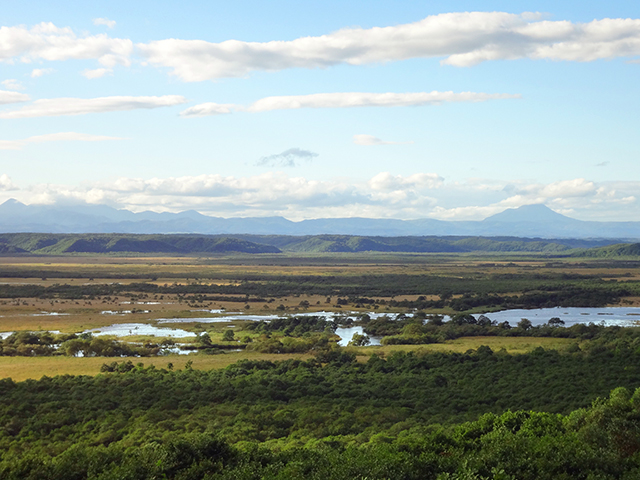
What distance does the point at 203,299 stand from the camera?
105688mm

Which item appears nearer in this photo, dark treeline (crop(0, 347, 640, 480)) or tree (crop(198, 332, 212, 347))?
dark treeline (crop(0, 347, 640, 480))

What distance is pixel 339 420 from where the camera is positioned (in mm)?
35531

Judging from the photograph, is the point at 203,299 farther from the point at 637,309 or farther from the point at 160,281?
the point at 637,309

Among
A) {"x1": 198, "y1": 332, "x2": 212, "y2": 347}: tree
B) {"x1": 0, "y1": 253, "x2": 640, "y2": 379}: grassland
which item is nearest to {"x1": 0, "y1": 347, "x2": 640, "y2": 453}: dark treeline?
{"x1": 0, "y1": 253, "x2": 640, "y2": 379}: grassland

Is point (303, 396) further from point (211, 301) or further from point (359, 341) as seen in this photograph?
point (211, 301)

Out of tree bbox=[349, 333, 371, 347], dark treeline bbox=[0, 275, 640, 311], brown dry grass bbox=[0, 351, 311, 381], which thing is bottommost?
brown dry grass bbox=[0, 351, 311, 381]

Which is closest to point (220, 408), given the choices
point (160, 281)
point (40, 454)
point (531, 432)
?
point (40, 454)

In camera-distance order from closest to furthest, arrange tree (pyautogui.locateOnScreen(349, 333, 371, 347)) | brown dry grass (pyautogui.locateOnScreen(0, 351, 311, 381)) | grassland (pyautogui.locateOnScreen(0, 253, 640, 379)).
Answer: brown dry grass (pyautogui.locateOnScreen(0, 351, 311, 381)), grassland (pyautogui.locateOnScreen(0, 253, 640, 379)), tree (pyautogui.locateOnScreen(349, 333, 371, 347))

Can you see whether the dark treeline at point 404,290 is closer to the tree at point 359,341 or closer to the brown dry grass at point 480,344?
the brown dry grass at point 480,344

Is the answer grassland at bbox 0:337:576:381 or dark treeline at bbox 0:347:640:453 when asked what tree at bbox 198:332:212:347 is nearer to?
grassland at bbox 0:337:576:381

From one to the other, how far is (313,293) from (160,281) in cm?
4238

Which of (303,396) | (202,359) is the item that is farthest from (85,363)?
(303,396)

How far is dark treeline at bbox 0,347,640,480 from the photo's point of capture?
24750mm

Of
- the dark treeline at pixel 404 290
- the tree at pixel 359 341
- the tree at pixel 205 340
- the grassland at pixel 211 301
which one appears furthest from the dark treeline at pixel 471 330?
the dark treeline at pixel 404 290
